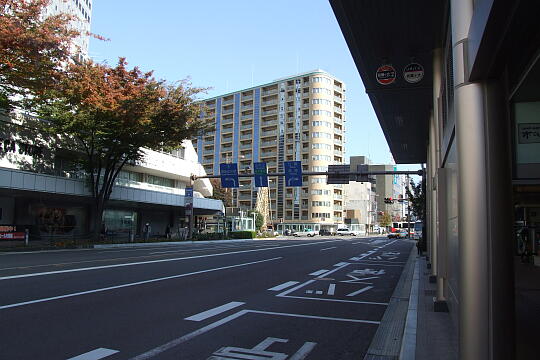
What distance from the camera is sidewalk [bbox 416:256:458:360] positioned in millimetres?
5352

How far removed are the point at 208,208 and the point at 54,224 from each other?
785 inches

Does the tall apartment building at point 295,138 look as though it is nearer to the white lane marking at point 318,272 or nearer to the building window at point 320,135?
the building window at point 320,135

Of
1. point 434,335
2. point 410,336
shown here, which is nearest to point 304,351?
point 410,336

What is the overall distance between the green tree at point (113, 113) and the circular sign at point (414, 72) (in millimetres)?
20196

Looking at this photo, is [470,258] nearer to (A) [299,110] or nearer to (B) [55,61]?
(B) [55,61]

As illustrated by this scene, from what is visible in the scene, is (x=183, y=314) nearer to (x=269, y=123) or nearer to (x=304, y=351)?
(x=304, y=351)

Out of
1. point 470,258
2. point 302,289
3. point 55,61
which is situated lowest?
point 302,289

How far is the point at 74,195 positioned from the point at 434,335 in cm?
3243

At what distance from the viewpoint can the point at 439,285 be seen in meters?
8.22

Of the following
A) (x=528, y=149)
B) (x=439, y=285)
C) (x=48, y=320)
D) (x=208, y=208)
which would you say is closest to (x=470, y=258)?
(x=528, y=149)

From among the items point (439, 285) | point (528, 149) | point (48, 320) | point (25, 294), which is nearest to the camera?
point (528, 149)

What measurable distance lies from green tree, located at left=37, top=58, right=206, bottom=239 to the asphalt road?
15813mm

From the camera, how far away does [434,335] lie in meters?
6.26

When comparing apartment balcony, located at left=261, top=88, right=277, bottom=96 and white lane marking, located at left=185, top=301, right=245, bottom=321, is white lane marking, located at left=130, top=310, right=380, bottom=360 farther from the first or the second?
apartment balcony, located at left=261, top=88, right=277, bottom=96
